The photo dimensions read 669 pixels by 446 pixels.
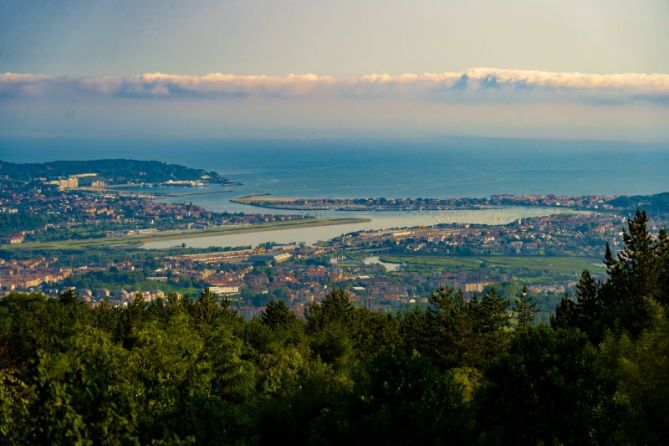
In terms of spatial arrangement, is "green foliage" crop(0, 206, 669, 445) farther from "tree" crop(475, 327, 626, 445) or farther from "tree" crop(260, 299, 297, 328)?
"tree" crop(260, 299, 297, 328)

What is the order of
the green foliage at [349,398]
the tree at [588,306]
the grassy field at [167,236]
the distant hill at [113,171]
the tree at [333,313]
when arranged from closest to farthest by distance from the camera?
the green foliage at [349,398], the tree at [588,306], the tree at [333,313], the grassy field at [167,236], the distant hill at [113,171]

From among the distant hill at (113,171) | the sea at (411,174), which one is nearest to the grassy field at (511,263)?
the sea at (411,174)

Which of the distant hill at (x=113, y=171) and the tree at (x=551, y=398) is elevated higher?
the distant hill at (x=113, y=171)

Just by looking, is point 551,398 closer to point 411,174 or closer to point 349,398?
point 349,398

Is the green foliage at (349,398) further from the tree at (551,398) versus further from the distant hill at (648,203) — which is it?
the distant hill at (648,203)

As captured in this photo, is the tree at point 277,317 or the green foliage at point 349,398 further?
A: the tree at point 277,317

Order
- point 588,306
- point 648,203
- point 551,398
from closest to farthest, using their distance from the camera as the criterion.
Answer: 1. point 551,398
2. point 588,306
3. point 648,203

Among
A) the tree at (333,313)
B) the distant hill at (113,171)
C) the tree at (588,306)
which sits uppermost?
the distant hill at (113,171)

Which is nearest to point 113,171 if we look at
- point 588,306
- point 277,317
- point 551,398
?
point 277,317
